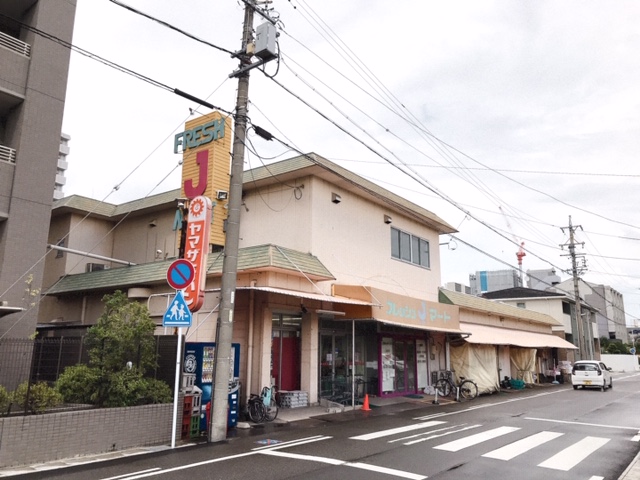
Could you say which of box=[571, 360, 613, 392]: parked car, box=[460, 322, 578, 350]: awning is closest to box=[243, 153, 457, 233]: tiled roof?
box=[460, 322, 578, 350]: awning

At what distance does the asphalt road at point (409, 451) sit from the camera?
25.3 ft

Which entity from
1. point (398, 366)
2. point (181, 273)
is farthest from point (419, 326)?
point (181, 273)

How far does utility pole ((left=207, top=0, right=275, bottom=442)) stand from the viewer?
1052 centimetres

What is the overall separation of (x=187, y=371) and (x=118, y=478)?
13.8 ft

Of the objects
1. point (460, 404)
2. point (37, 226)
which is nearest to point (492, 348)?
point (460, 404)

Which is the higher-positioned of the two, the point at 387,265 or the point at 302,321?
the point at 387,265

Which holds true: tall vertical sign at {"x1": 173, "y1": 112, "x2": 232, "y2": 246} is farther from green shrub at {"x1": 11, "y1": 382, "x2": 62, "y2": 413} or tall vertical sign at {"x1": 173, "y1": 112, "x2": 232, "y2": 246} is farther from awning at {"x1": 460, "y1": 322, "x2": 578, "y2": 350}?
awning at {"x1": 460, "y1": 322, "x2": 578, "y2": 350}

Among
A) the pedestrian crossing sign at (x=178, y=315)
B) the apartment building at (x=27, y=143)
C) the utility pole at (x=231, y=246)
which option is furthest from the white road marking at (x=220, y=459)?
the apartment building at (x=27, y=143)

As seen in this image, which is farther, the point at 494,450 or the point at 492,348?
the point at 492,348

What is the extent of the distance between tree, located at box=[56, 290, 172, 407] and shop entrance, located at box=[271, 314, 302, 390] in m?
5.25

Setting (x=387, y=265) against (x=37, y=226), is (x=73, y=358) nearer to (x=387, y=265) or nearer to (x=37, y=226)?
(x=37, y=226)

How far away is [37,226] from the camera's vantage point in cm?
1422

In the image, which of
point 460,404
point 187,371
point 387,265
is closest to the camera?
point 187,371

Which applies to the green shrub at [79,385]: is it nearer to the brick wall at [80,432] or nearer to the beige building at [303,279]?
the brick wall at [80,432]
